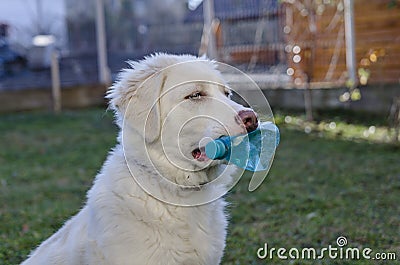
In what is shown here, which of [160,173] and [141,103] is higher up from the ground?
[141,103]

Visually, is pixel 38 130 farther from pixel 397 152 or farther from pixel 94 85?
pixel 397 152

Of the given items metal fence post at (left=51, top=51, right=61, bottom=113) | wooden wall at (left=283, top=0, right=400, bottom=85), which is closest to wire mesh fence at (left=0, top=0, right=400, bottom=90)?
wooden wall at (left=283, top=0, right=400, bottom=85)

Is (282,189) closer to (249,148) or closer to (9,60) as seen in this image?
(249,148)

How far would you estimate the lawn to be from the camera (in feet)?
17.5

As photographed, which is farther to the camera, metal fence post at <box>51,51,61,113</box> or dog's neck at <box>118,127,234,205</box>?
metal fence post at <box>51,51,61,113</box>

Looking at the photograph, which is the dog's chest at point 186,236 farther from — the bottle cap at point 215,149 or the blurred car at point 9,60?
the blurred car at point 9,60

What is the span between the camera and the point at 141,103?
10.8 feet

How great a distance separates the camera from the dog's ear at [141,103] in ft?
10.6

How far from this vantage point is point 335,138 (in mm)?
10320

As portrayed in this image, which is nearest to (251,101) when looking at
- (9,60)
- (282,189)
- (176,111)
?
(176,111)

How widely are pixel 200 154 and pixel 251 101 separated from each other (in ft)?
2.67

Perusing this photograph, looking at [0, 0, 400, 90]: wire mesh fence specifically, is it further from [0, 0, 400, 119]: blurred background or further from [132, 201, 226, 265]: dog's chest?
[132, 201, 226, 265]: dog's chest

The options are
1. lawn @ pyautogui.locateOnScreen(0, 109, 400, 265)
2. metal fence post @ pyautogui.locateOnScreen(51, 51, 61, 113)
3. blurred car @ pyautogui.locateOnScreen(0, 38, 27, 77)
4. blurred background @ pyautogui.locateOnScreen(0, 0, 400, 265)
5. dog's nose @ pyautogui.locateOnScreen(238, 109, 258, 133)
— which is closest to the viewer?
dog's nose @ pyautogui.locateOnScreen(238, 109, 258, 133)

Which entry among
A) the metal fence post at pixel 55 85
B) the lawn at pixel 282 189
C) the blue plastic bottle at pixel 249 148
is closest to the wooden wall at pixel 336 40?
the lawn at pixel 282 189
